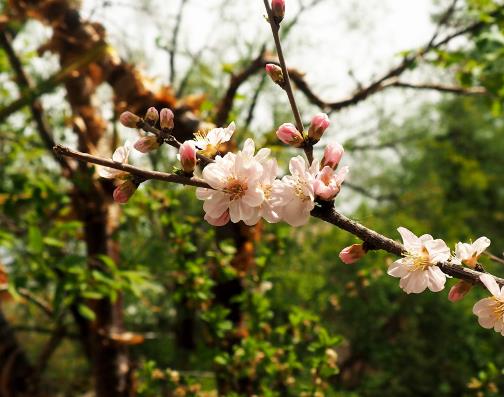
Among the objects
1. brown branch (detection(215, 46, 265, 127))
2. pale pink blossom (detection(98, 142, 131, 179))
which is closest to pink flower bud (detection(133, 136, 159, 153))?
pale pink blossom (detection(98, 142, 131, 179))

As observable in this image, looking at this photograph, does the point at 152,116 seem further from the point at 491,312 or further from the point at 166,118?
the point at 491,312

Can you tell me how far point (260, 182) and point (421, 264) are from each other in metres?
0.37

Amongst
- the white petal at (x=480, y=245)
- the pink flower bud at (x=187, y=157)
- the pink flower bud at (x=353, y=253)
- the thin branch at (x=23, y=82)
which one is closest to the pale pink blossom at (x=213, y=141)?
the pink flower bud at (x=187, y=157)

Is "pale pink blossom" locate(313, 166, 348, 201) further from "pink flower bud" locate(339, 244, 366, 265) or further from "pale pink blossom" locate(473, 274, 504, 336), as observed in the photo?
"pale pink blossom" locate(473, 274, 504, 336)

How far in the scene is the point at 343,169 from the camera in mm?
852

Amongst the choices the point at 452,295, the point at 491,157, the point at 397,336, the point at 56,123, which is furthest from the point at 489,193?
the point at 452,295

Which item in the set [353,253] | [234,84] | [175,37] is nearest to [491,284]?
[353,253]

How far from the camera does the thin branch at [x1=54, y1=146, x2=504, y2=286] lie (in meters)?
0.79

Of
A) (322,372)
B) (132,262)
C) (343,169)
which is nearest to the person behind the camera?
(343,169)

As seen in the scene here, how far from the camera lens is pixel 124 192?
873 millimetres

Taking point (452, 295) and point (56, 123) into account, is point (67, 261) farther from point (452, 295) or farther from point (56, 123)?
point (56, 123)

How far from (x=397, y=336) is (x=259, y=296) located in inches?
213

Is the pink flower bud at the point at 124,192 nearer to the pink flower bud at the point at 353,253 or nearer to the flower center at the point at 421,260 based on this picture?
the pink flower bud at the point at 353,253

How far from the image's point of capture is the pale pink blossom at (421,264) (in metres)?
0.86
